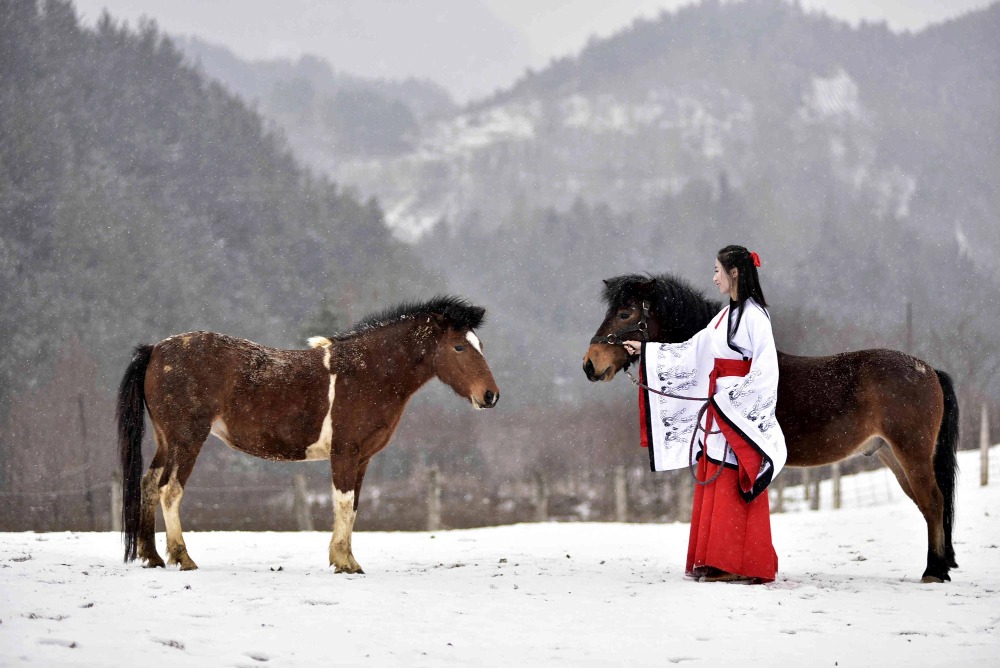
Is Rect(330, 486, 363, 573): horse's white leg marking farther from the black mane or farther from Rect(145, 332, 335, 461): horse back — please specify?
the black mane

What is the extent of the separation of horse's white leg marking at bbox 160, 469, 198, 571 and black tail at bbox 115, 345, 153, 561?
0.27 m

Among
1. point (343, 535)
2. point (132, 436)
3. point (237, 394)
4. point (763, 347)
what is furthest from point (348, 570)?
point (763, 347)

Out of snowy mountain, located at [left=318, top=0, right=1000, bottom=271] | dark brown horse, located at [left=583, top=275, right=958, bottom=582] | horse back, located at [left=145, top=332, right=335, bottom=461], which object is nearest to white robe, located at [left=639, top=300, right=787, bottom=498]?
dark brown horse, located at [left=583, top=275, right=958, bottom=582]

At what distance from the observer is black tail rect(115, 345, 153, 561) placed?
7160 millimetres

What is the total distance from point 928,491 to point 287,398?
5.04 metres

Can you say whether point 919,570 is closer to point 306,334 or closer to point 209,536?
point 209,536

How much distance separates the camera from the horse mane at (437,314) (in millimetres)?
7840

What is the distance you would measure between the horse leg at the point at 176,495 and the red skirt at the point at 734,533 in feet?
12.3

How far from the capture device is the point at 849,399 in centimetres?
751

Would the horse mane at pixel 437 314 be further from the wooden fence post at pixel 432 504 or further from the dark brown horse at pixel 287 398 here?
the wooden fence post at pixel 432 504

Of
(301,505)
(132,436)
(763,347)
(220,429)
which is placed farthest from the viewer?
(301,505)

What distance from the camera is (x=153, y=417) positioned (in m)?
7.21

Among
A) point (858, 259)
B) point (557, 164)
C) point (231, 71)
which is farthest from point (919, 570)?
point (231, 71)

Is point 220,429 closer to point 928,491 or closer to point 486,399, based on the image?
point 486,399
